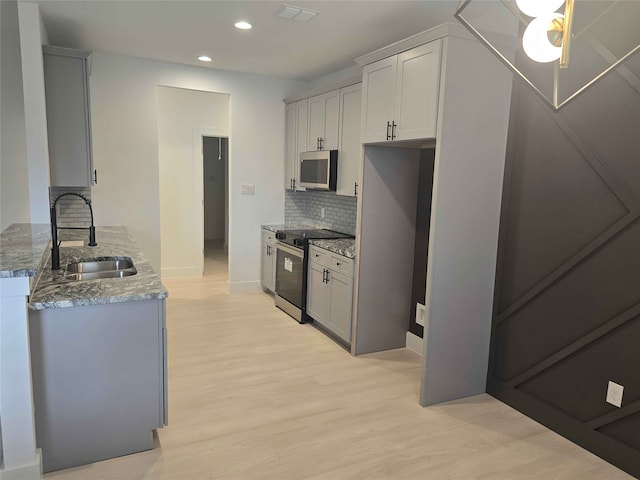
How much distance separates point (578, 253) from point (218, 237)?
27.2ft

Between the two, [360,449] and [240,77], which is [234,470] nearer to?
[360,449]

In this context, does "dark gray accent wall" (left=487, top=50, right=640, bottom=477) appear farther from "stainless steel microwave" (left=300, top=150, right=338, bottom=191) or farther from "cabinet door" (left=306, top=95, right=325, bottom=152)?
"cabinet door" (left=306, top=95, right=325, bottom=152)

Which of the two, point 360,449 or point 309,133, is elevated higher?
point 309,133

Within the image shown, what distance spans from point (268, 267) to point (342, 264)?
1.79 m

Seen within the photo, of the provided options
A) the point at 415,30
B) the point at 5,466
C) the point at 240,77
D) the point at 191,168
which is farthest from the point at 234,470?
the point at 191,168

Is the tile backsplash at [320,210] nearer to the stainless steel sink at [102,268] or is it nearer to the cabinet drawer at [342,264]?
the cabinet drawer at [342,264]

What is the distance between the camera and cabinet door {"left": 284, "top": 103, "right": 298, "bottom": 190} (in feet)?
17.7

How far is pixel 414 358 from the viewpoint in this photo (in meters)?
3.81

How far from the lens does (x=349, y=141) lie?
4.30m

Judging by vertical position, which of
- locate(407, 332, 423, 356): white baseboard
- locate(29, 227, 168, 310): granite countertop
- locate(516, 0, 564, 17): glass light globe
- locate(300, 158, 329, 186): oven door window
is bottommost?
locate(407, 332, 423, 356): white baseboard

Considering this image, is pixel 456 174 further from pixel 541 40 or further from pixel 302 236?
pixel 302 236

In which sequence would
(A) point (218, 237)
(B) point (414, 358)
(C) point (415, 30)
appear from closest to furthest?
(C) point (415, 30)
(B) point (414, 358)
(A) point (218, 237)

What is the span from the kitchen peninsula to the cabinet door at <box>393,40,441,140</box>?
189 centimetres

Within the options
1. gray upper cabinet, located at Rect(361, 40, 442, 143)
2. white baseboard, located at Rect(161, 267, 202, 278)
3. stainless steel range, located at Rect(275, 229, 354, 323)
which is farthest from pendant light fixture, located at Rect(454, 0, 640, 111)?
white baseboard, located at Rect(161, 267, 202, 278)
